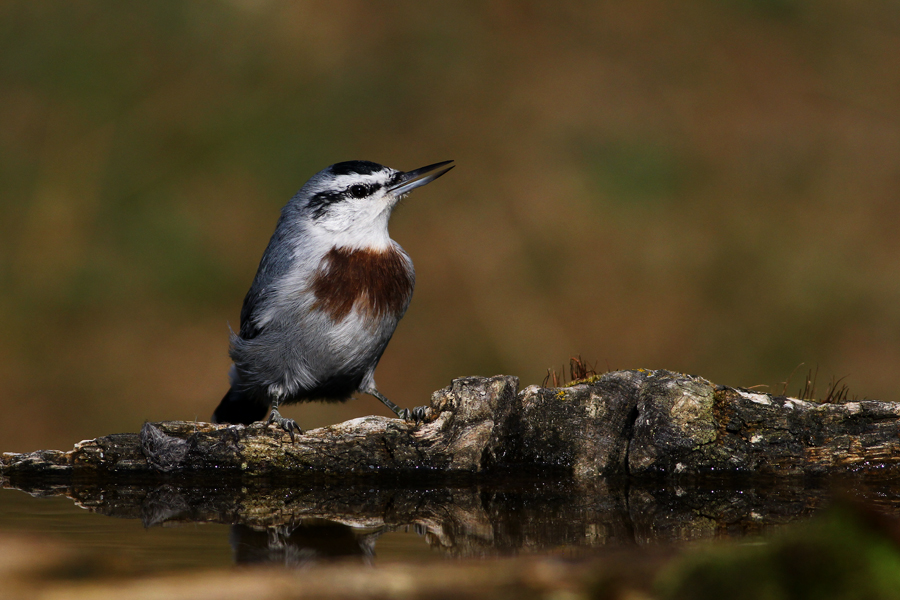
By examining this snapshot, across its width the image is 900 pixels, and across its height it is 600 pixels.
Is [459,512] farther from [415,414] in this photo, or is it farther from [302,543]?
[415,414]

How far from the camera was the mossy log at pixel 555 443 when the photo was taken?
13.3 ft

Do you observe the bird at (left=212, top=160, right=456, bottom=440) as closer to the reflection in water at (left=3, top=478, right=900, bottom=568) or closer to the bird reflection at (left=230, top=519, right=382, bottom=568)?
the reflection in water at (left=3, top=478, right=900, bottom=568)

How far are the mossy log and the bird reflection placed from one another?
103 cm

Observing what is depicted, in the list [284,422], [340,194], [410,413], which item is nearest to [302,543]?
[284,422]

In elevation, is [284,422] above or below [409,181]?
below

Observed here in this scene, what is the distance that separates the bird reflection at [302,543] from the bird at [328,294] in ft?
6.95

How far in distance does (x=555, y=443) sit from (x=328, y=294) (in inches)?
81.9

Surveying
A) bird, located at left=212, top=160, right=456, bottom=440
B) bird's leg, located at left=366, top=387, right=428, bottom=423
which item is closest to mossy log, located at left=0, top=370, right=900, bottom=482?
bird's leg, located at left=366, top=387, right=428, bottom=423

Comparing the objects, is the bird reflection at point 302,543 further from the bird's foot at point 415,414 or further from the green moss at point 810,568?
the bird's foot at point 415,414

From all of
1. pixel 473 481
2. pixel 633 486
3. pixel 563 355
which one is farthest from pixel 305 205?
pixel 563 355

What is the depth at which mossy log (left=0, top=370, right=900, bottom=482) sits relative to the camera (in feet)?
13.3

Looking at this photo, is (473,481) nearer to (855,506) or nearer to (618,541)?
(618,541)

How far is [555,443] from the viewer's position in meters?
4.17

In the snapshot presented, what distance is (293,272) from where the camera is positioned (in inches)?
219
